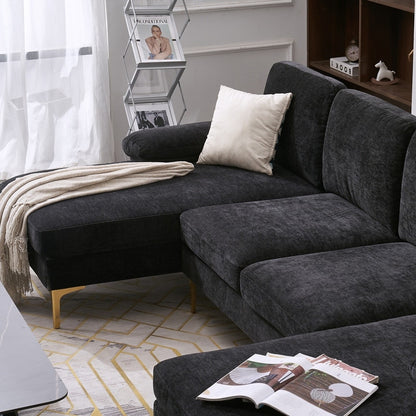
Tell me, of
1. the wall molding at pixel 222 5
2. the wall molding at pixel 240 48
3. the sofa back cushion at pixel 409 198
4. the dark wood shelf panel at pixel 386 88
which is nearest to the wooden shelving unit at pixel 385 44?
the dark wood shelf panel at pixel 386 88

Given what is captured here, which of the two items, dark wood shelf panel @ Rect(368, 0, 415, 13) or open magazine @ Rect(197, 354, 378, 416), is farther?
dark wood shelf panel @ Rect(368, 0, 415, 13)

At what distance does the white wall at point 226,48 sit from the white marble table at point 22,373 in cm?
300

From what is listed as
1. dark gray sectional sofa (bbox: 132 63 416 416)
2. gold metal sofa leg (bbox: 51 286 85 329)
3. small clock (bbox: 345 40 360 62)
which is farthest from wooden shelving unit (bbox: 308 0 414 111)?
gold metal sofa leg (bbox: 51 286 85 329)

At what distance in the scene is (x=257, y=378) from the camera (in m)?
2.22

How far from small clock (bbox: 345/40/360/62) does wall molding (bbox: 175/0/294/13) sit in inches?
22.9

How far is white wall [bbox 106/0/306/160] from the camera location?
559 centimetres

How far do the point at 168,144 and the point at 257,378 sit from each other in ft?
7.06

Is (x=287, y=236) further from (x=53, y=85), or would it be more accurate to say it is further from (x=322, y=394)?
(x=53, y=85)

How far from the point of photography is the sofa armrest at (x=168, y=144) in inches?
166

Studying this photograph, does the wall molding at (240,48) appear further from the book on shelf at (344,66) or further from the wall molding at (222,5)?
the book on shelf at (344,66)

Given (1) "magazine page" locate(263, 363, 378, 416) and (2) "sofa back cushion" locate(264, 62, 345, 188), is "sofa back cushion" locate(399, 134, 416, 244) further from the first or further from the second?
(1) "magazine page" locate(263, 363, 378, 416)

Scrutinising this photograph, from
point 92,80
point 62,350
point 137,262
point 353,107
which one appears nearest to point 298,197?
point 353,107

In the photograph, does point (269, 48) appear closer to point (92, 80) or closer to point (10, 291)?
point (92, 80)

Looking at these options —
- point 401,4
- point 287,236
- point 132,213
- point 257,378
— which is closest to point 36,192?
point 132,213
